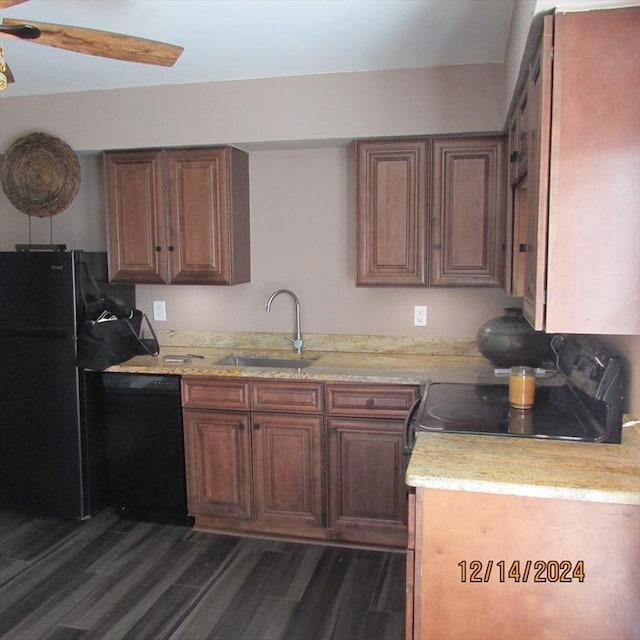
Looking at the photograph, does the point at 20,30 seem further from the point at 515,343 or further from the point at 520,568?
the point at 515,343

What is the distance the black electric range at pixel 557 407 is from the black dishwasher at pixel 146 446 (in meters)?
1.41

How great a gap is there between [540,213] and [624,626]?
1080mm

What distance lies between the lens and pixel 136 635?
2.31 m

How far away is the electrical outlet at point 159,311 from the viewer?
370cm

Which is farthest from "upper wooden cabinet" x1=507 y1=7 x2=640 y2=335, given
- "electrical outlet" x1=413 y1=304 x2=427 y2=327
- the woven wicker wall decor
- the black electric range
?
the woven wicker wall decor

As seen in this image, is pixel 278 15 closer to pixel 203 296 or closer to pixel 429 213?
pixel 429 213

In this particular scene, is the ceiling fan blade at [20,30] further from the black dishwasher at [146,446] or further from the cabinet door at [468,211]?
the cabinet door at [468,211]

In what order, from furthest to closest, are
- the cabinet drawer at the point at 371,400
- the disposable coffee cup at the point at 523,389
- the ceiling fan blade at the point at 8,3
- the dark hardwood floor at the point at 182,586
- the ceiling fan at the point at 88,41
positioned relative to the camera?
1. the cabinet drawer at the point at 371,400
2. the dark hardwood floor at the point at 182,586
3. the disposable coffee cup at the point at 523,389
4. the ceiling fan at the point at 88,41
5. the ceiling fan blade at the point at 8,3

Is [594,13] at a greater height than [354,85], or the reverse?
[354,85]

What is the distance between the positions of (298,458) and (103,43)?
1.98 metres

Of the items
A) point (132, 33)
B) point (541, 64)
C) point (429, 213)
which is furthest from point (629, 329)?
point (132, 33)

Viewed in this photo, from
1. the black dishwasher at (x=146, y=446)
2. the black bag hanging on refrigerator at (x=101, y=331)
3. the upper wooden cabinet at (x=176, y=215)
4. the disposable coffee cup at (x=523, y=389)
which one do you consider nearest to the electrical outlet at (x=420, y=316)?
the upper wooden cabinet at (x=176, y=215)

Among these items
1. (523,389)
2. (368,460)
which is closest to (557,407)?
(523,389)

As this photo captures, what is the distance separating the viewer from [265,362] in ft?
11.2
